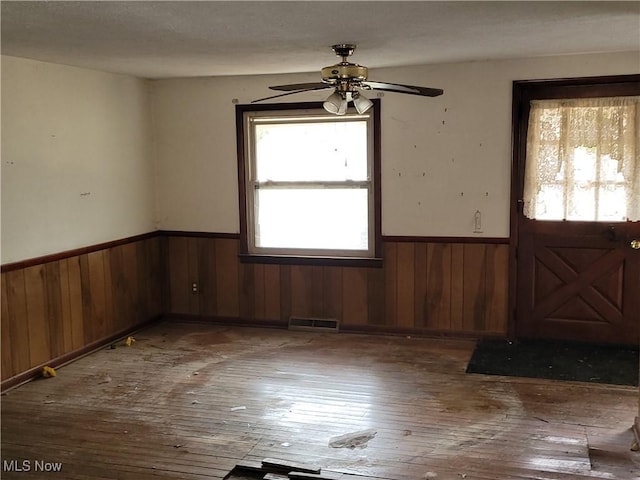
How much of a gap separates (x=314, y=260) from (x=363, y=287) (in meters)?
0.49

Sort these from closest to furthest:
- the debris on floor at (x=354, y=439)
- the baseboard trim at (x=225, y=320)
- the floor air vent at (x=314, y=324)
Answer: the debris on floor at (x=354, y=439), the floor air vent at (x=314, y=324), the baseboard trim at (x=225, y=320)

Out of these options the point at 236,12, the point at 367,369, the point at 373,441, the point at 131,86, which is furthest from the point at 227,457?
the point at 131,86

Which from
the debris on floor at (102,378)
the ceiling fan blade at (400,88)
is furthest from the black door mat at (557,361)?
the debris on floor at (102,378)

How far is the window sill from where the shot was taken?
5398 millimetres

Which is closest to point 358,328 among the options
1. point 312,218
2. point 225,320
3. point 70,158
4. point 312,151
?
point 312,218

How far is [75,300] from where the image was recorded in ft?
16.0

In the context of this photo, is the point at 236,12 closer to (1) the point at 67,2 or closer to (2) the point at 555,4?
(1) the point at 67,2

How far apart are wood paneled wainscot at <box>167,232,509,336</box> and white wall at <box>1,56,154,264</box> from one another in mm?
712

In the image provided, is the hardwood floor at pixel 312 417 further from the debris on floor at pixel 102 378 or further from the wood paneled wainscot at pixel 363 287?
the wood paneled wainscot at pixel 363 287

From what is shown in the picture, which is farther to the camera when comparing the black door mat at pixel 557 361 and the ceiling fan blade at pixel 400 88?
the black door mat at pixel 557 361

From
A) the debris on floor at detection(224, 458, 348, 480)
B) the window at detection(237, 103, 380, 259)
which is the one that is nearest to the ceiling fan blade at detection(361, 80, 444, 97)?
the window at detection(237, 103, 380, 259)

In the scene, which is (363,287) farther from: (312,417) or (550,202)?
(312,417)

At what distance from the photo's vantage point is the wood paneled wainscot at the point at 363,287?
519cm

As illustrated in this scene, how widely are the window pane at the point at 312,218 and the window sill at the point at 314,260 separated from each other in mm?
105
